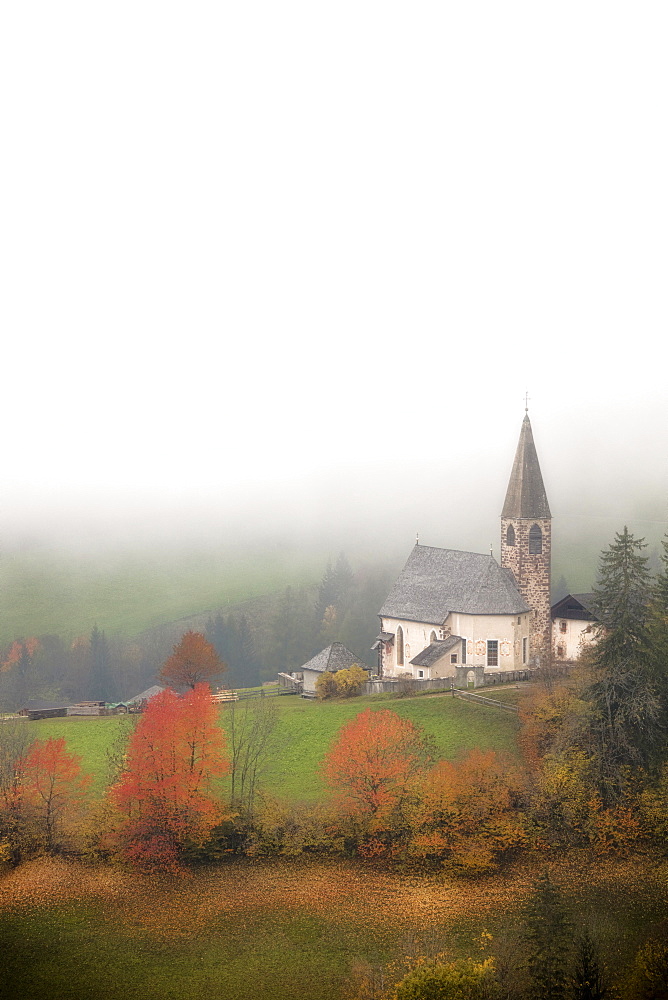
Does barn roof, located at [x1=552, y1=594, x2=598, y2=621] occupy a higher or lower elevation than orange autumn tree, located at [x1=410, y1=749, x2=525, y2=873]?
higher

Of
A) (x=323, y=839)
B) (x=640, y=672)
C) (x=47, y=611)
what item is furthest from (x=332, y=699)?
(x=47, y=611)

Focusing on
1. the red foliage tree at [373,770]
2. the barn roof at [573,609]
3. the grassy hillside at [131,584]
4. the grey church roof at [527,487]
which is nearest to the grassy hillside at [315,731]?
the red foliage tree at [373,770]

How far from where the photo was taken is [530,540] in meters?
79.6

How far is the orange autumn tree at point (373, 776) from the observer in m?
49.9

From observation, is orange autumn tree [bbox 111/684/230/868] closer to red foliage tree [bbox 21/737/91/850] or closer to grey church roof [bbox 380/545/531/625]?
red foliage tree [bbox 21/737/91/850]

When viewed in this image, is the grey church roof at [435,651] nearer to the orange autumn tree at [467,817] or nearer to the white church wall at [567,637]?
the white church wall at [567,637]

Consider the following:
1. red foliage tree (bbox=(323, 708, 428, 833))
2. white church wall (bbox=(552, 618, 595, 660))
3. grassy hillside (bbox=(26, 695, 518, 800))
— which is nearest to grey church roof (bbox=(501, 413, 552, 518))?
white church wall (bbox=(552, 618, 595, 660))

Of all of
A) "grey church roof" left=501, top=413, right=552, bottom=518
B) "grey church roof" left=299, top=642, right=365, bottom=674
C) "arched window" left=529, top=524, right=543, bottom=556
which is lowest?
"grey church roof" left=299, top=642, right=365, bottom=674

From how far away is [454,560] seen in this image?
82.6 meters

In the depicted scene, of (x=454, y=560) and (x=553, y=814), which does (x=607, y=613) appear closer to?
(x=553, y=814)

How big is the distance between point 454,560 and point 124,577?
292ft

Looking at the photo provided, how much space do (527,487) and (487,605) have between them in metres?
10.8

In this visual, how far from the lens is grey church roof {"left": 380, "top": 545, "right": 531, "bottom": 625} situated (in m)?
77.0

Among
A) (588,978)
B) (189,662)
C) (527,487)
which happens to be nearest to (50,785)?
(189,662)
